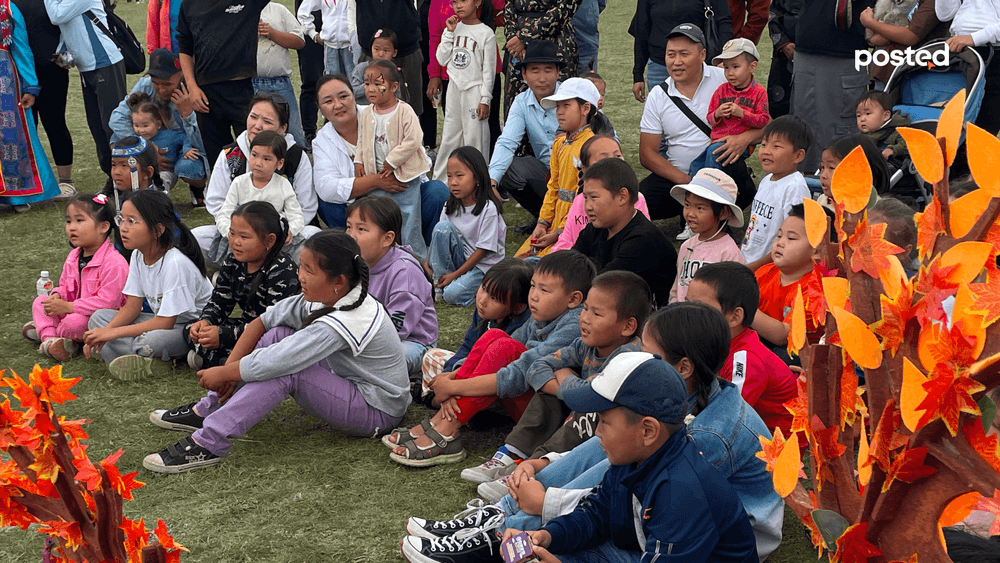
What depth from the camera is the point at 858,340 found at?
1.03m

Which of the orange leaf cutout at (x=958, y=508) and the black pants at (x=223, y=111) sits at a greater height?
the orange leaf cutout at (x=958, y=508)

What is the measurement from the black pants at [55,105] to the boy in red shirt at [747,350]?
504cm

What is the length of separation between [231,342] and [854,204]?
3.14 meters

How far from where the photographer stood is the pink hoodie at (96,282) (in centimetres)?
407

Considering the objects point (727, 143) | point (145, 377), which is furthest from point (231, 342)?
point (727, 143)

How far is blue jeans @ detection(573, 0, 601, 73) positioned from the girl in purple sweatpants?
4.09 metres

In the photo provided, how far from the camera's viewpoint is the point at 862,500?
1.10m

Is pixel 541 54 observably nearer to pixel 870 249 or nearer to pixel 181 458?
pixel 181 458

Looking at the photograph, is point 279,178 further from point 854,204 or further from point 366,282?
point 854,204

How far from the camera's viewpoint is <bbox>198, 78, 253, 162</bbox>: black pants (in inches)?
220

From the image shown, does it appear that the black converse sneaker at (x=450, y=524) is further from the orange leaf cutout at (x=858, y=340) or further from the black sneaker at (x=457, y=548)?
the orange leaf cutout at (x=858, y=340)

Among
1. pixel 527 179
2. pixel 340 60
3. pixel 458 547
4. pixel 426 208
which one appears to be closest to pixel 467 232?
pixel 426 208

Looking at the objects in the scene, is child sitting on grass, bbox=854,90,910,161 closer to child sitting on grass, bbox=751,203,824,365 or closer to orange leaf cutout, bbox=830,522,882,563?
child sitting on grass, bbox=751,203,824,365

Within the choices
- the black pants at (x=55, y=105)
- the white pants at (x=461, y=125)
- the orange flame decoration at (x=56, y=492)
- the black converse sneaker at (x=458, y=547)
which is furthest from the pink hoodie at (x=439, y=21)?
the orange flame decoration at (x=56, y=492)
